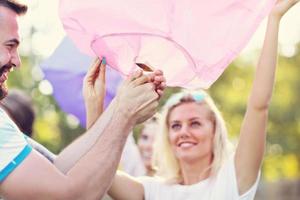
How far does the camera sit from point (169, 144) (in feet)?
15.7

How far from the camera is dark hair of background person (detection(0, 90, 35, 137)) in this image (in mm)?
4586

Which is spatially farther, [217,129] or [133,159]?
[133,159]

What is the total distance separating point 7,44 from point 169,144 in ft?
5.86

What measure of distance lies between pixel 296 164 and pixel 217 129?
29.3m

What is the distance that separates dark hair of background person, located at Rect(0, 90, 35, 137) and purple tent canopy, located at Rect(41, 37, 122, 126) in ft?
0.71

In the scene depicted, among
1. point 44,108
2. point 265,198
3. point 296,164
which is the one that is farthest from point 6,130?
point 296,164

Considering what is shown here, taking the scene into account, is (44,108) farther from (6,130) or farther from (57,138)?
(6,130)

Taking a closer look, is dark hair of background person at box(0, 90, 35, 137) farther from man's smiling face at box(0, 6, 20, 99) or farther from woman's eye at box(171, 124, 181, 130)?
man's smiling face at box(0, 6, 20, 99)

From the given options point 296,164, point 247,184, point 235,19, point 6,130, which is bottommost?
point 296,164

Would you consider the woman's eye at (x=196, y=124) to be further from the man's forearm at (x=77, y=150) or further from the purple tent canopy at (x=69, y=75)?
the man's forearm at (x=77, y=150)

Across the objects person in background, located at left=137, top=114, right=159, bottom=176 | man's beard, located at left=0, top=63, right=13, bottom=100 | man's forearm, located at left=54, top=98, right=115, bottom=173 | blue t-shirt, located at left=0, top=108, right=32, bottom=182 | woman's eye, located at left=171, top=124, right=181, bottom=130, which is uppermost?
man's beard, located at left=0, top=63, right=13, bottom=100

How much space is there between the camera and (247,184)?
13.6 feet

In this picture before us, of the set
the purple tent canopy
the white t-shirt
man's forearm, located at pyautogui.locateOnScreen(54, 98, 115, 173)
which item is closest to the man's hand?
man's forearm, located at pyautogui.locateOnScreen(54, 98, 115, 173)

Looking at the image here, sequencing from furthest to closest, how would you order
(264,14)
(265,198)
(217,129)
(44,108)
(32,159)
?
(44,108)
(265,198)
(217,129)
(264,14)
(32,159)
